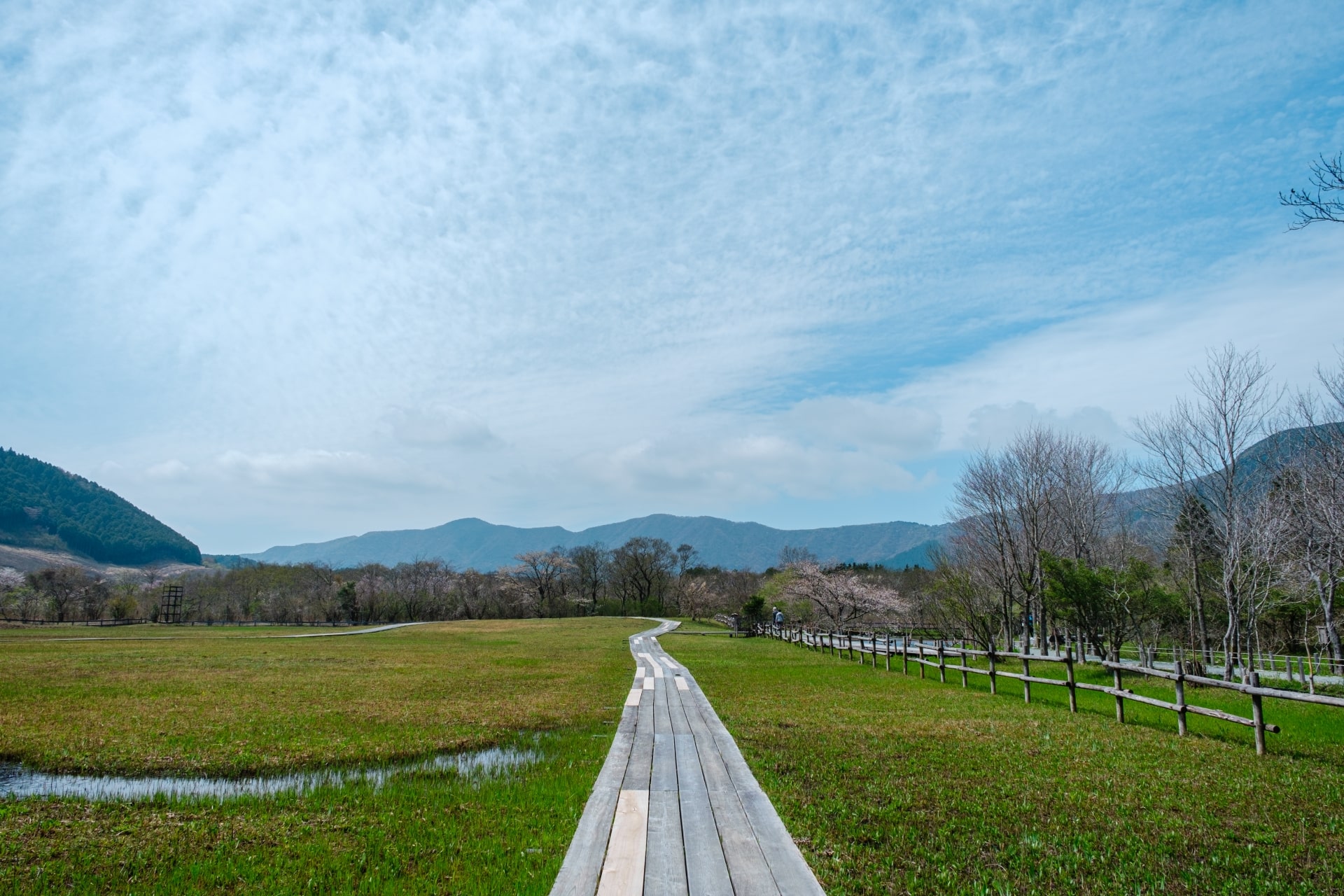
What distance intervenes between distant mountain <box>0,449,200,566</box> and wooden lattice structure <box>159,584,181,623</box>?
124 metres

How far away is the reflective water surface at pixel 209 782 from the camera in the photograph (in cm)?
725

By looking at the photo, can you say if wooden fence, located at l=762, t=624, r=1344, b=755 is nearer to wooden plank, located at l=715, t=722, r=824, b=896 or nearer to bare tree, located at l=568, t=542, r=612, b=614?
wooden plank, located at l=715, t=722, r=824, b=896

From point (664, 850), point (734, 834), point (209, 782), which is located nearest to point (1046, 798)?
point (734, 834)

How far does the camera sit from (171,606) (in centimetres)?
7788

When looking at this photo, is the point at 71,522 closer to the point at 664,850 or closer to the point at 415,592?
the point at 415,592

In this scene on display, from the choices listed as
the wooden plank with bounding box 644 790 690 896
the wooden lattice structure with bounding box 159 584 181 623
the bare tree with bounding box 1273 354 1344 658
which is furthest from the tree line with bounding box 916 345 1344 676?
the wooden lattice structure with bounding box 159 584 181 623

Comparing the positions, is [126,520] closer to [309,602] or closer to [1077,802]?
A: [309,602]

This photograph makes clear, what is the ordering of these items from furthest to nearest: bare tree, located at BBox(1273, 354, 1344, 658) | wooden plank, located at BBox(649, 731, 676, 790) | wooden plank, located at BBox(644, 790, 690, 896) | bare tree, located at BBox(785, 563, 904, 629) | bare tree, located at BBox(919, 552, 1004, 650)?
bare tree, located at BBox(785, 563, 904, 629)
bare tree, located at BBox(919, 552, 1004, 650)
bare tree, located at BBox(1273, 354, 1344, 658)
wooden plank, located at BBox(649, 731, 676, 790)
wooden plank, located at BBox(644, 790, 690, 896)

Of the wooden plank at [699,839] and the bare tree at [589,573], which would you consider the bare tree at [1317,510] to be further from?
the bare tree at [589,573]

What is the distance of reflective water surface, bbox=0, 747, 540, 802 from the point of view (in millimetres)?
7246

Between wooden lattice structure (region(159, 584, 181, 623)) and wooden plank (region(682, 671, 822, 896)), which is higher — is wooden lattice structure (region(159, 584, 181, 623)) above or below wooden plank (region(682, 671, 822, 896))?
below

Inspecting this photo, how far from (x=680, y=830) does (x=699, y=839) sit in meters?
0.27

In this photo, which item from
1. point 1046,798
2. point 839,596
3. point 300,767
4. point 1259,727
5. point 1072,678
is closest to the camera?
point 1046,798

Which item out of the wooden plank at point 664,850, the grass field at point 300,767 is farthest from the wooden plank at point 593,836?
the wooden plank at point 664,850
